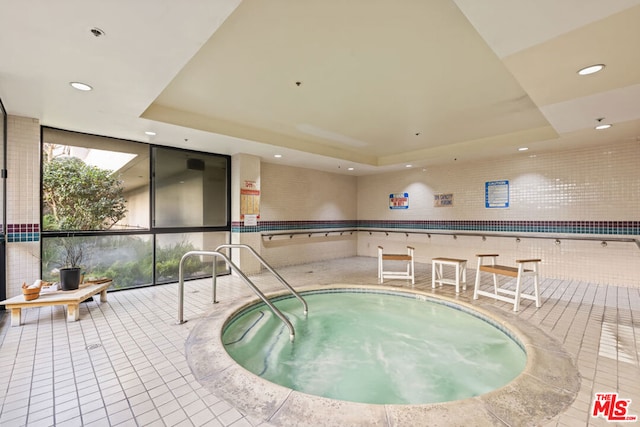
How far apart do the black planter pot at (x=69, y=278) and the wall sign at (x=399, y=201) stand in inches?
271

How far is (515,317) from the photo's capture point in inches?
132

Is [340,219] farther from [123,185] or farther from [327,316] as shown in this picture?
[123,185]

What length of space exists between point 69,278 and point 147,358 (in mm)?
2028

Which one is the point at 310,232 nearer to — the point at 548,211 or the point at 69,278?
the point at 69,278

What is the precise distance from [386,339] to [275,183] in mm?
4458

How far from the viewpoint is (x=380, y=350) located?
3.23 m

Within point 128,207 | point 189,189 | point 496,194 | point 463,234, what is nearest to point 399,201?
point 463,234

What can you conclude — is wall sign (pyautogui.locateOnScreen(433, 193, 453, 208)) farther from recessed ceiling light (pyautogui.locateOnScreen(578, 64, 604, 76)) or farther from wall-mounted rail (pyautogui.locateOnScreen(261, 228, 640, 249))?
recessed ceiling light (pyautogui.locateOnScreen(578, 64, 604, 76))

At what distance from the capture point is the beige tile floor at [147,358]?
1.74 metres

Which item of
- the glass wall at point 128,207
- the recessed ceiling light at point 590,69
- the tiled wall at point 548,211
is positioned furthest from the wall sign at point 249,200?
the recessed ceiling light at point 590,69

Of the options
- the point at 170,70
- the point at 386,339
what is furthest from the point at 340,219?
the point at 170,70

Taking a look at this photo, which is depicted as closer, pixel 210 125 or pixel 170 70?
pixel 170 70

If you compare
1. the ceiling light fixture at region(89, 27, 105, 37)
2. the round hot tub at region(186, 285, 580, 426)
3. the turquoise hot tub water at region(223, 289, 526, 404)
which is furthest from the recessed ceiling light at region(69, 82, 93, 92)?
the turquoise hot tub water at region(223, 289, 526, 404)

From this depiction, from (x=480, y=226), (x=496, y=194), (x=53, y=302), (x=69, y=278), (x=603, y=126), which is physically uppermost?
(x=603, y=126)
